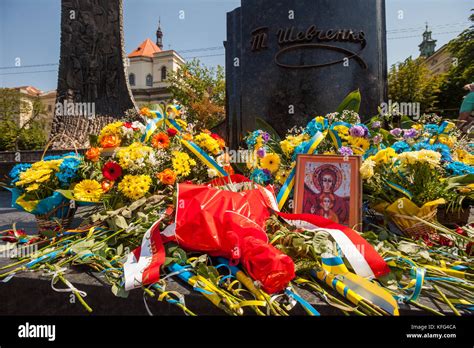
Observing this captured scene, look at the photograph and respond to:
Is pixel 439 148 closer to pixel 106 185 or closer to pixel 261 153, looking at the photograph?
pixel 261 153

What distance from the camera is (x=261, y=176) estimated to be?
2531 millimetres

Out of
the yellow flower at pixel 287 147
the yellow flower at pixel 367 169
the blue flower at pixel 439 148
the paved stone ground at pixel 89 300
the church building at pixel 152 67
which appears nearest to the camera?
the paved stone ground at pixel 89 300

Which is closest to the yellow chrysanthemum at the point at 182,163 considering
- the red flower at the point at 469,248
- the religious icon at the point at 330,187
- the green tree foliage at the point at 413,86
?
the religious icon at the point at 330,187

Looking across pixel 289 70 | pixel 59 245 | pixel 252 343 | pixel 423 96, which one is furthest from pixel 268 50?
pixel 423 96

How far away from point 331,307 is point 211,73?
110ft

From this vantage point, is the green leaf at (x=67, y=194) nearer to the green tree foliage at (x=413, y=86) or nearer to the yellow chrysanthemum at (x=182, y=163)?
the yellow chrysanthemum at (x=182, y=163)

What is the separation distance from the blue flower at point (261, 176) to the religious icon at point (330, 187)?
340mm

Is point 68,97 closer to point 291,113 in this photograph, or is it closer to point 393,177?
point 291,113

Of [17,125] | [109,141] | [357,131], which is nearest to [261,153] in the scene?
[357,131]

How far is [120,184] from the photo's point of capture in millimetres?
2279

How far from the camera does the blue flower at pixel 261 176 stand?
8.26ft

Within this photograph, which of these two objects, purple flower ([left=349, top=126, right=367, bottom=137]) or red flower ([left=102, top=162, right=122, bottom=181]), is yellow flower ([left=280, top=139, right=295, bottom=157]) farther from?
red flower ([left=102, top=162, right=122, bottom=181])

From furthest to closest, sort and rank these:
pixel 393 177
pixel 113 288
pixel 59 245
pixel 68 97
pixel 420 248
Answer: pixel 68 97 → pixel 393 177 → pixel 59 245 → pixel 420 248 → pixel 113 288

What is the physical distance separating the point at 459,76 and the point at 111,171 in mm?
31140
